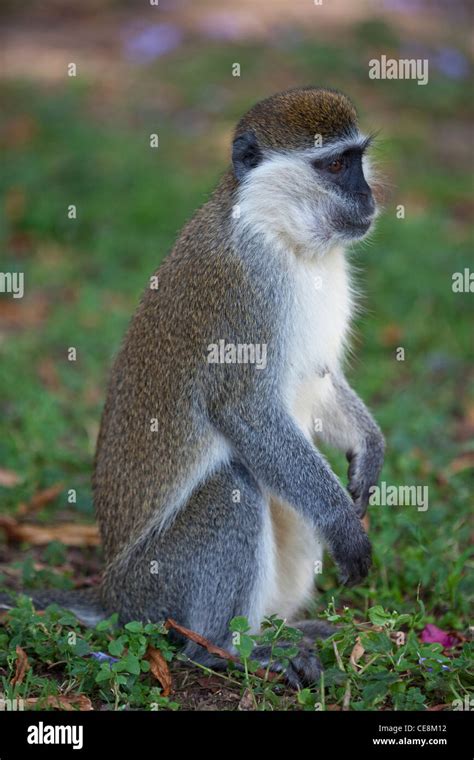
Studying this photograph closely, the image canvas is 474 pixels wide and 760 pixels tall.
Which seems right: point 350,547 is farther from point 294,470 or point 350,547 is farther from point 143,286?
point 143,286

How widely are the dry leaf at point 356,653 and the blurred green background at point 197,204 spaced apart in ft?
Result: 2.28

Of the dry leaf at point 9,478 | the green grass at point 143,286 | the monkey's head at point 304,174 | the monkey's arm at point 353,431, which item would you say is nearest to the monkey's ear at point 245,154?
the monkey's head at point 304,174

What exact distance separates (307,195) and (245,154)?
1.11 ft

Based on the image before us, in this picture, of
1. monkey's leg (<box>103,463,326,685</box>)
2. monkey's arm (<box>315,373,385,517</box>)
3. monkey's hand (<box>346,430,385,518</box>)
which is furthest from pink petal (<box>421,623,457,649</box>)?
monkey's arm (<box>315,373,385,517</box>)

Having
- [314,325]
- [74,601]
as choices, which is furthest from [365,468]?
[74,601]

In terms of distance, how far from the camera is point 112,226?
33.3 feet

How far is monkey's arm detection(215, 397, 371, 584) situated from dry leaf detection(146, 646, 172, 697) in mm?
823

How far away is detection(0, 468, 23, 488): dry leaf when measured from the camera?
637 centimetres

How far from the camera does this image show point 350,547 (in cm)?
477

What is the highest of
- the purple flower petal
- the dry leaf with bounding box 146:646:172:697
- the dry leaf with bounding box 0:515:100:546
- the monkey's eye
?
the purple flower petal

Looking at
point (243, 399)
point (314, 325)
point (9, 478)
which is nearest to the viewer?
point (243, 399)

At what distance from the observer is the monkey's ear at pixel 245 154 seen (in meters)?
4.93

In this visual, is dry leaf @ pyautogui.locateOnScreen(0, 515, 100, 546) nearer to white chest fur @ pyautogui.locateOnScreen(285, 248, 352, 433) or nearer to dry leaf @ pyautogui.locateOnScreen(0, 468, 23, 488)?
dry leaf @ pyautogui.locateOnScreen(0, 468, 23, 488)

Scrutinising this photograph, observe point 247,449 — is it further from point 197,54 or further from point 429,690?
point 197,54
